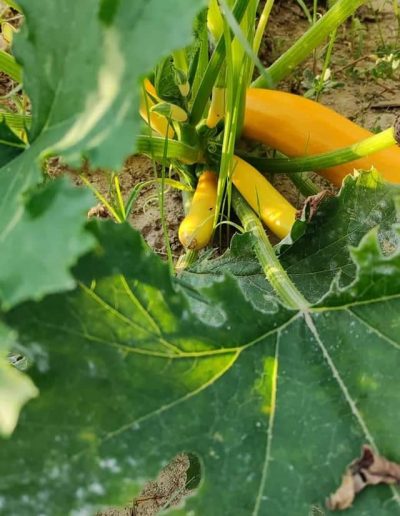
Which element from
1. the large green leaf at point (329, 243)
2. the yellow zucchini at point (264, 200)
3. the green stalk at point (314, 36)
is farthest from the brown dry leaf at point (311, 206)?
the green stalk at point (314, 36)

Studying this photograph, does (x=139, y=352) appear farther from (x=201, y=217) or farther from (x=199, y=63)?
(x=199, y=63)

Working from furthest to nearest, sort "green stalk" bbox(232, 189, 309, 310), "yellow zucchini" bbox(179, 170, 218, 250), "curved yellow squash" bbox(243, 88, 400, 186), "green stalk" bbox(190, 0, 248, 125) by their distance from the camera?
"curved yellow squash" bbox(243, 88, 400, 186) → "yellow zucchini" bbox(179, 170, 218, 250) → "green stalk" bbox(190, 0, 248, 125) → "green stalk" bbox(232, 189, 309, 310)

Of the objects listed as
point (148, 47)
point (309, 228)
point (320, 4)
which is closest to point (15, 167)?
point (148, 47)

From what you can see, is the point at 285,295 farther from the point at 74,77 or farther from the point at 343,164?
the point at 343,164

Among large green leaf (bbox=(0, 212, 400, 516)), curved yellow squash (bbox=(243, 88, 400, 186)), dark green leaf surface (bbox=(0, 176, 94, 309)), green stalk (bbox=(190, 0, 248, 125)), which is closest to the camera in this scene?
dark green leaf surface (bbox=(0, 176, 94, 309))

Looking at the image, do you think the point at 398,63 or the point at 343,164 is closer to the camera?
the point at 343,164

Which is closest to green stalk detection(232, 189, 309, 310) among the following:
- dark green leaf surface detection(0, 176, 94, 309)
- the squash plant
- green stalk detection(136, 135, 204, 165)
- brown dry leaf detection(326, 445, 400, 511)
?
the squash plant

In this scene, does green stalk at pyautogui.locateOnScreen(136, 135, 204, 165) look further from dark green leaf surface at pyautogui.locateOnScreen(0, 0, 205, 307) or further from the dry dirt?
dark green leaf surface at pyautogui.locateOnScreen(0, 0, 205, 307)
